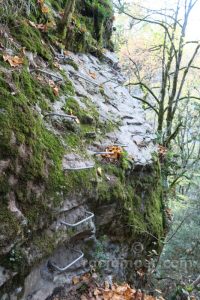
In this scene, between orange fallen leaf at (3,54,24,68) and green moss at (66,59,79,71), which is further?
green moss at (66,59,79,71)

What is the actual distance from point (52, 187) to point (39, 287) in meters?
0.94

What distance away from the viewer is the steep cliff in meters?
2.36

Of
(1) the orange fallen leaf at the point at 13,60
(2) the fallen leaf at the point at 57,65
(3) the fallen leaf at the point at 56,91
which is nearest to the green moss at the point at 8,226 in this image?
(1) the orange fallen leaf at the point at 13,60

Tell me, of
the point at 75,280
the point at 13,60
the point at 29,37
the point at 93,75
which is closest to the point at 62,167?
the point at 13,60

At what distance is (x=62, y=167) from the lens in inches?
115

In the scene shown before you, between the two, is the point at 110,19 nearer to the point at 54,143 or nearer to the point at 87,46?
the point at 87,46

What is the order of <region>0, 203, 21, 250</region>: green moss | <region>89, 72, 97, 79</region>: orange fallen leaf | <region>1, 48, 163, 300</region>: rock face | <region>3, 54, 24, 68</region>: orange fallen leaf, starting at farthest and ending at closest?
1. <region>89, 72, 97, 79</region>: orange fallen leaf
2. <region>3, 54, 24, 68</region>: orange fallen leaf
3. <region>1, 48, 163, 300</region>: rock face
4. <region>0, 203, 21, 250</region>: green moss

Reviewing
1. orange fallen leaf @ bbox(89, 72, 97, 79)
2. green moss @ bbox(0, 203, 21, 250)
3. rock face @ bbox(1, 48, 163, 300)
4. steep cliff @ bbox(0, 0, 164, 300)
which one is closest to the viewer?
green moss @ bbox(0, 203, 21, 250)

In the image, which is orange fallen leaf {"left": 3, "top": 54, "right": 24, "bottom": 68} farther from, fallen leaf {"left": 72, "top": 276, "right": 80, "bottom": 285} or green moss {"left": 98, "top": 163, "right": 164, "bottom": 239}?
fallen leaf {"left": 72, "top": 276, "right": 80, "bottom": 285}

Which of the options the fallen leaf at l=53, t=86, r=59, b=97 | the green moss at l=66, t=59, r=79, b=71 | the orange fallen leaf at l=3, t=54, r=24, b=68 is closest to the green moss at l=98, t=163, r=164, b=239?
the fallen leaf at l=53, t=86, r=59, b=97


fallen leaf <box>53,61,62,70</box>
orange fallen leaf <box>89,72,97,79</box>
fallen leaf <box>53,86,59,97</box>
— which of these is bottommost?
fallen leaf <box>53,86,59,97</box>

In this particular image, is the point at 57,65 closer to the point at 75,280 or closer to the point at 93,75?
the point at 93,75

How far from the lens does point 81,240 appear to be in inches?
134

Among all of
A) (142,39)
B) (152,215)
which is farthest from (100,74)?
(142,39)
